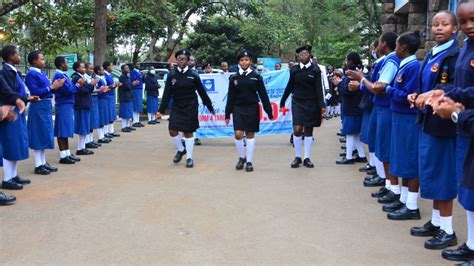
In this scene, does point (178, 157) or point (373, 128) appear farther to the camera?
point (178, 157)

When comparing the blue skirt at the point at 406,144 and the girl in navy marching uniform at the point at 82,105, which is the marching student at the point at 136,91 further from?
the blue skirt at the point at 406,144

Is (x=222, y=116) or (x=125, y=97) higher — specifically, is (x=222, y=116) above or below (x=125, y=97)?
below

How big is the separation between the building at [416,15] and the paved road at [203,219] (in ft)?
12.7

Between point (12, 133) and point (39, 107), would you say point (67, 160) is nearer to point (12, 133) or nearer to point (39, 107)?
point (39, 107)

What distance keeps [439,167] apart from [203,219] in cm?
250

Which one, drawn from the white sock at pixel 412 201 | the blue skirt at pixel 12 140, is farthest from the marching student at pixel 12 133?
the white sock at pixel 412 201

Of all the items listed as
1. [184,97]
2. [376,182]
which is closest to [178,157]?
[184,97]

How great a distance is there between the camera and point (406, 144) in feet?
17.7

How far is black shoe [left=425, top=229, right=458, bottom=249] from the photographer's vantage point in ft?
15.0

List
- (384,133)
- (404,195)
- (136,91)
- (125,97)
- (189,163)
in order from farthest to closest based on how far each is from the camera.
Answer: (136,91)
(125,97)
(189,163)
(384,133)
(404,195)

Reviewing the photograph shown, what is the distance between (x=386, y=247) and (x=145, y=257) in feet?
7.10

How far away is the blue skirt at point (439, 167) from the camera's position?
448 centimetres

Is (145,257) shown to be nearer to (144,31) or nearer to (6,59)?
(6,59)

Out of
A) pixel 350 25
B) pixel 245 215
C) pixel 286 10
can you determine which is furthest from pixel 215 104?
pixel 286 10
